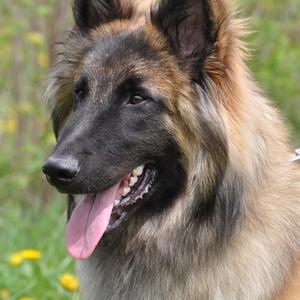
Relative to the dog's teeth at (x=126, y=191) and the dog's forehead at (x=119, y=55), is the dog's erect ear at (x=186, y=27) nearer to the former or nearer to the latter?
the dog's forehead at (x=119, y=55)

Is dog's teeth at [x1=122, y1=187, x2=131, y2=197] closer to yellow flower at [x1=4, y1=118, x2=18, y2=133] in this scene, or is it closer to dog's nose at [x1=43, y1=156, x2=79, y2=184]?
dog's nose at [x1=43, y1=156, x2=79, y2=184]

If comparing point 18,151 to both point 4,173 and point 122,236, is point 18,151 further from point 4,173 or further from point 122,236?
point 122,236

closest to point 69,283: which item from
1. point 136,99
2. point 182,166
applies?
point 182,166

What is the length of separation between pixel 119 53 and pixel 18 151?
5.20 metres

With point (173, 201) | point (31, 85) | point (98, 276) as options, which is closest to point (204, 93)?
point (173, 201)

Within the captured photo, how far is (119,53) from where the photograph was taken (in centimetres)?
431

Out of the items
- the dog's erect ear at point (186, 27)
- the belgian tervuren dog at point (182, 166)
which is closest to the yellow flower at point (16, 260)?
the belgian tervuren dog at point (182, 166)

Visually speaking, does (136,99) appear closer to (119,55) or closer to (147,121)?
(147,121)

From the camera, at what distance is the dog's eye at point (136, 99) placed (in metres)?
4.24

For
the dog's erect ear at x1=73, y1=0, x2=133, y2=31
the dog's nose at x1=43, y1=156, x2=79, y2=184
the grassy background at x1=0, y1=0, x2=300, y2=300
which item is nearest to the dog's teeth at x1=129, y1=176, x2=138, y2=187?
the dog's nose at x1=43, y1=156, x2=79, y2=184

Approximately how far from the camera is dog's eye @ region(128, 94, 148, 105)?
13.9 ft

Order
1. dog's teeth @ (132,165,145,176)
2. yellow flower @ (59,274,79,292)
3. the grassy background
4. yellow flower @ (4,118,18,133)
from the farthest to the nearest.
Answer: yellow flower @ (4,118,18,133)
the grassy background
yellow flower @ (59,274,79,292)
dog's teeth @ (132,165,145,176)

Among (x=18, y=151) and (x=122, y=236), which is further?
(x=18, y=151)

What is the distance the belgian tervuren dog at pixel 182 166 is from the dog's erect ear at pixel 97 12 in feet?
0.74
